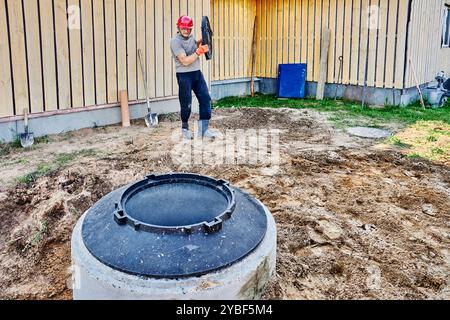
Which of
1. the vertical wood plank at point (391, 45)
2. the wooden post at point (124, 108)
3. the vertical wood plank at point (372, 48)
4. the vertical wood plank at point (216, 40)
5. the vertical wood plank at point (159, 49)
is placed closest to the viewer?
the wooden post at point (124, 108)

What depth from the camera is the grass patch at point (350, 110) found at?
820 cm

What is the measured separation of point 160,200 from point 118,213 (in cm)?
32

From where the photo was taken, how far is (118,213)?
8.28 ft

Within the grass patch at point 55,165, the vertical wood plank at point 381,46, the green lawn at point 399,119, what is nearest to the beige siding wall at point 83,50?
the grass patch at point 55,165

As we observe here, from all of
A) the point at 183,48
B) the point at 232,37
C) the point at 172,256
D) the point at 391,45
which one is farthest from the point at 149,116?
the point at 391,45

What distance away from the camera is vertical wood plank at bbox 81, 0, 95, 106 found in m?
6.50

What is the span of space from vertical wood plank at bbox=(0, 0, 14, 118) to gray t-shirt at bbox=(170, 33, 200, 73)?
2.20 metres

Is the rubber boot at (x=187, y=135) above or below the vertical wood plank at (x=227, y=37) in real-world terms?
below

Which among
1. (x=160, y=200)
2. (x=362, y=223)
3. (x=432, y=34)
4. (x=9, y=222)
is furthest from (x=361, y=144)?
(x=432, y=34)

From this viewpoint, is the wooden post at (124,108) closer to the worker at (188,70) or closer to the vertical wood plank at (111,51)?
the vertical wood plank at (111,51)

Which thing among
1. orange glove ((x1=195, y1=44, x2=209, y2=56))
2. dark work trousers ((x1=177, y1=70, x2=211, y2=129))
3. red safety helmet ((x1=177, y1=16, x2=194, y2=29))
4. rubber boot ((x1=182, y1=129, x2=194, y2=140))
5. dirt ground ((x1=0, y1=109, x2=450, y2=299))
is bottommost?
dirt ground ((x1=0, y1=109, x2=450, y2=299))

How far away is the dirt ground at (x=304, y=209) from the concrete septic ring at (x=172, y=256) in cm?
35

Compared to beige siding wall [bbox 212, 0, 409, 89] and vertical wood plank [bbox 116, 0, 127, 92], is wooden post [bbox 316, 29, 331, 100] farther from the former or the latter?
vertical wood plank [bbox 116, 0, 127, 92]

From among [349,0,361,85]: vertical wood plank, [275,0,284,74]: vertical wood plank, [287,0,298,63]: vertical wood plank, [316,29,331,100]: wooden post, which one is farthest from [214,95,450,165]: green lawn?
[287,0,298,63]: vertical wood plank
